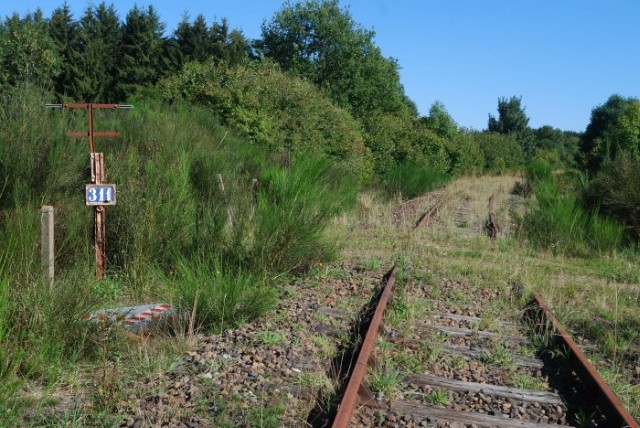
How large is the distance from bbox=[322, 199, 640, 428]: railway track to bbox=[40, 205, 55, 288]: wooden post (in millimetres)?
2986

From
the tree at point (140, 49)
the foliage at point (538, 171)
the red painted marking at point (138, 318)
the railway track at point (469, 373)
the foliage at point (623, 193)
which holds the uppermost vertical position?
the tree at point (140, 49)

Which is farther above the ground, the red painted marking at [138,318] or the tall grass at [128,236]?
the tall grass at [128,236]

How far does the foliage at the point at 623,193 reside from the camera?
13406mm

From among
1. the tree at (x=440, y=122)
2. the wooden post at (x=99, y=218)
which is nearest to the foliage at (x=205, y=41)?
the tree at (x=440, y=122)

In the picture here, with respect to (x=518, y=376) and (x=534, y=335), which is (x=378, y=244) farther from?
(x=518, y=376)

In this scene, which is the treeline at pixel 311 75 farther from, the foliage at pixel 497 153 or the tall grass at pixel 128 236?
the tall grass at pixel 128 236

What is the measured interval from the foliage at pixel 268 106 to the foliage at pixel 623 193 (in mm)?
7466

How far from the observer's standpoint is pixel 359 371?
5062mm

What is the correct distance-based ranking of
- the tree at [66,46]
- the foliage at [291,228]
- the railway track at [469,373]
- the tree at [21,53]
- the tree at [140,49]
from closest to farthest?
the railway track at [469,373] < the foliage at [291,228] < the tree at [21,53] < the tree at [66,46] < the tree at [140,49]

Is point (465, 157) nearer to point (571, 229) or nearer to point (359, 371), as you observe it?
point (571, 229)

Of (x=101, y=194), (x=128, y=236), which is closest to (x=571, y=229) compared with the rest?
(x=128, y=236)

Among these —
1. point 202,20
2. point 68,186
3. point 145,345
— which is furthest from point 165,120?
point 202,20

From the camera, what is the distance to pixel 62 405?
178 inches

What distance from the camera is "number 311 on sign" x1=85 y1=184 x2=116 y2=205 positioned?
25.5 ft
